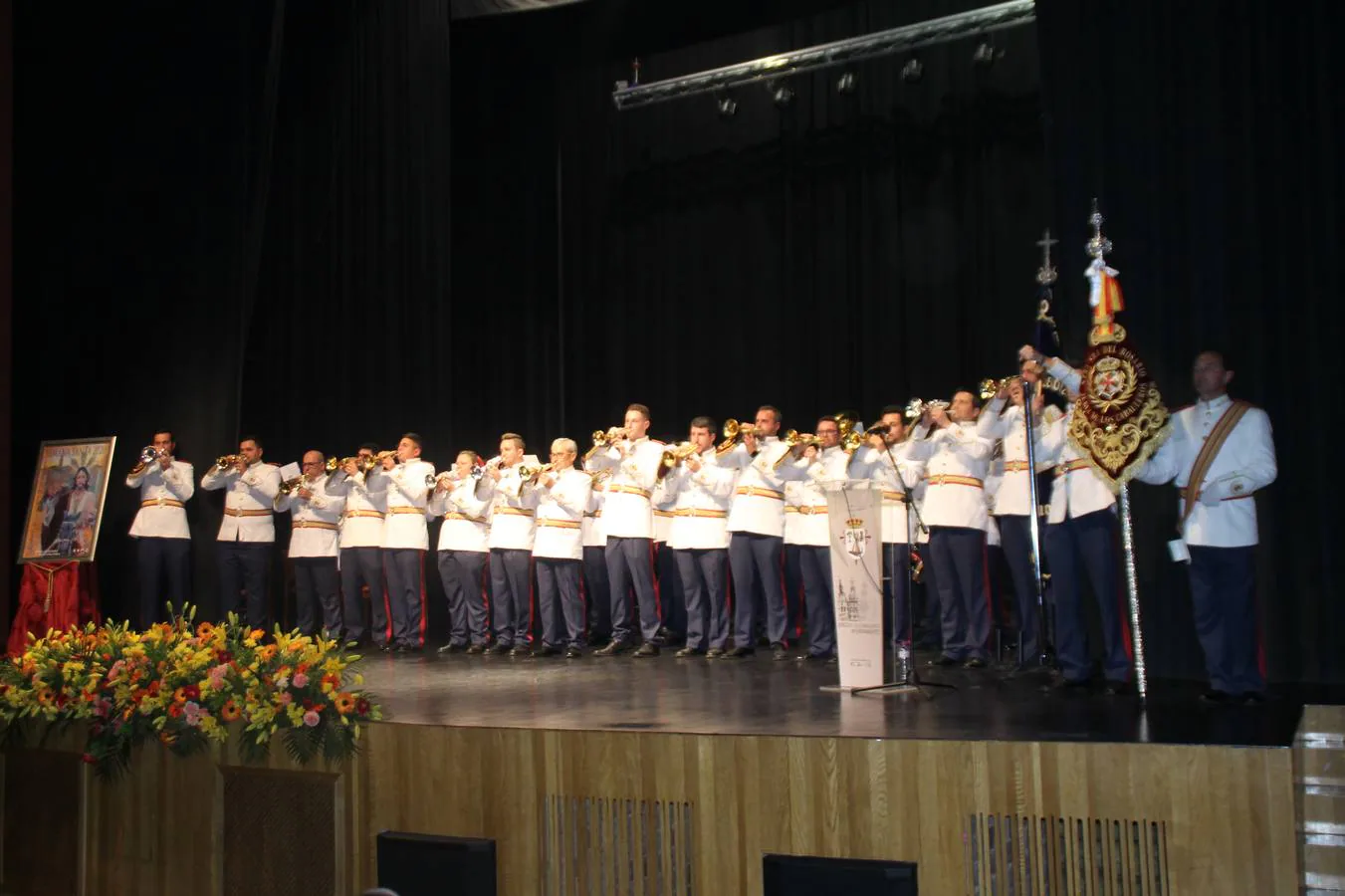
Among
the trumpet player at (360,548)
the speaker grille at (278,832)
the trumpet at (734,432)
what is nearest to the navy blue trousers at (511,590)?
the trumpet player at (360,548)

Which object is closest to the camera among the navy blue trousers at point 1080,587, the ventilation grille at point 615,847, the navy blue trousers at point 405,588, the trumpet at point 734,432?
the ventilation grille at point 615,847

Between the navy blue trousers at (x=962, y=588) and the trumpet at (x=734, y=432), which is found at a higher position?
the trumpet at (x=734, y=432)

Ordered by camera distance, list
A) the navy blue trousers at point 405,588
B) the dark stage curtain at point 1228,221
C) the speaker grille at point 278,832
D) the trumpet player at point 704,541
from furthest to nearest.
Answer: the navy blue trousers at point 405,588 → the trumpet player at point 704,541 → the dark stage curtain at point 1228,221 → the speaker grille at point 278,832

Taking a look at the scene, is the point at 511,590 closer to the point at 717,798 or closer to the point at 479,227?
the point at 479,227

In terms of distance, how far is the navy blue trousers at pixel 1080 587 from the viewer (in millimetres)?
5637

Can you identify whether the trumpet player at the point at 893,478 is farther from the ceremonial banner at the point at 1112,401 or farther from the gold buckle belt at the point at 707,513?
the ceremonial banner at the point at 1112,401

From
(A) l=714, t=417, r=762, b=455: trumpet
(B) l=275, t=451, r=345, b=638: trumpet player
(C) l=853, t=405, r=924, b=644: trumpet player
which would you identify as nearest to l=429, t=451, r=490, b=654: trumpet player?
(B) l=275, t=451, r=345, b=638: trumpet player

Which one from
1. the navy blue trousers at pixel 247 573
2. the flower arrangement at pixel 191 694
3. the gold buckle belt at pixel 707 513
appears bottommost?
the flower arrangement at pixel 191 694

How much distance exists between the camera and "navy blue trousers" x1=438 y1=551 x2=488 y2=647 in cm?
879

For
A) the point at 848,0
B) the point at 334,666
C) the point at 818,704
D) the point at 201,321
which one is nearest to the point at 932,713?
the point at 818,704

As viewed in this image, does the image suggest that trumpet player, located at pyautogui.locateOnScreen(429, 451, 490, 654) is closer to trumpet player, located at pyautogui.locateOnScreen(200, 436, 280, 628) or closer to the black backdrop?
the black backdrop

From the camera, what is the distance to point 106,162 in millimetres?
10281

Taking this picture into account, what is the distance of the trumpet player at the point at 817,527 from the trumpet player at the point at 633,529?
37.5 inches

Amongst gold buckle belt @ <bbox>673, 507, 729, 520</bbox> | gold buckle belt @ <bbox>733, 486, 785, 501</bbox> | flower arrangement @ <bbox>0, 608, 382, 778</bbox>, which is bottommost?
flower arrangement @ <bbox>0, 608, 382, 778</bbox>
